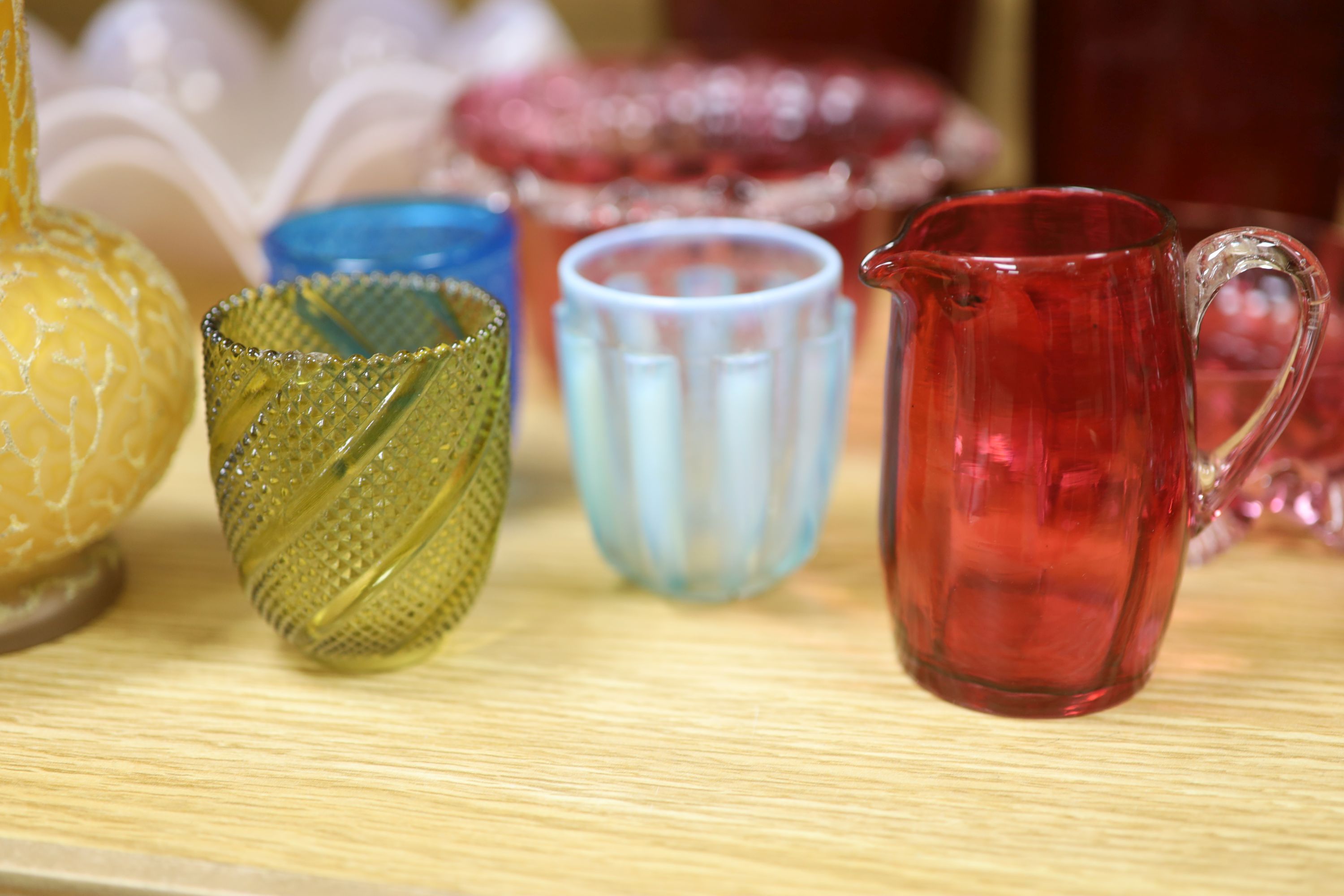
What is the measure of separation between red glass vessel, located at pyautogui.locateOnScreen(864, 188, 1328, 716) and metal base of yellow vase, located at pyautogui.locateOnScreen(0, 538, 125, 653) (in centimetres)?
27

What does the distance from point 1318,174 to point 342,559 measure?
0.52 meters

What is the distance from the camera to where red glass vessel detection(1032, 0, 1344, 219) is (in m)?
0.61

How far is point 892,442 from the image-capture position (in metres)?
0.38

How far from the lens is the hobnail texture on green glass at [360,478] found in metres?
0.36

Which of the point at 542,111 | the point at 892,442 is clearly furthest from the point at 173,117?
the point at 892,442

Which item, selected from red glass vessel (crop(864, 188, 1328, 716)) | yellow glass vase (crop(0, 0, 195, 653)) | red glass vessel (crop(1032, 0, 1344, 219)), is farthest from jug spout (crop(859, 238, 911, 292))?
red glass vessel (crop(1032, 0, 1344, 219))

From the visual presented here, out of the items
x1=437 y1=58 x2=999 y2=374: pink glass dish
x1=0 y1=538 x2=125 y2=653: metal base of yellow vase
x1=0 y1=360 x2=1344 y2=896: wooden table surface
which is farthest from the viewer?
x1=437 y1=58 x2=999 y2=374: pink glass dish

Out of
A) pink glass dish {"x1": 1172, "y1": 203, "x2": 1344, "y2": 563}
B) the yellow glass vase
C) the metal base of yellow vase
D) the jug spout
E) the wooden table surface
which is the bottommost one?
the wooden table surface

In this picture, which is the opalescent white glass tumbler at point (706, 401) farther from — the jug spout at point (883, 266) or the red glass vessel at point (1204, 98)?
the red glass vessel at point (1204, 98)

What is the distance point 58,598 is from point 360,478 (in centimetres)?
14

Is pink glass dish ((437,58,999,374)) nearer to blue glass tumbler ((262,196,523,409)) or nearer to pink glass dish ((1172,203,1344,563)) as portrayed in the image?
blue glass tumbler ((262,196,523,409))

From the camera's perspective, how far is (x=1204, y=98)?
634 mm

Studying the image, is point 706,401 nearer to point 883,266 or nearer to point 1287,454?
point 883,266

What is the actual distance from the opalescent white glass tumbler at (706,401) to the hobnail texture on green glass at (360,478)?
40mm
